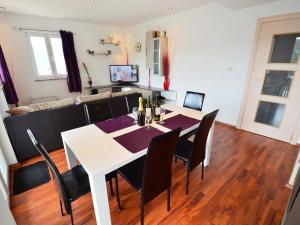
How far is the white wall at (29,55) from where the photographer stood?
145 inches

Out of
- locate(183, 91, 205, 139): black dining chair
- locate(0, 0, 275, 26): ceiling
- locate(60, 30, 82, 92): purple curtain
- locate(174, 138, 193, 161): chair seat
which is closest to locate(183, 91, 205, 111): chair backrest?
locate(183, 91, 205, 139): black dining chair

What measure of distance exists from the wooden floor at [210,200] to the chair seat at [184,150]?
428 mm

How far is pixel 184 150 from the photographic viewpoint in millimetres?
1802

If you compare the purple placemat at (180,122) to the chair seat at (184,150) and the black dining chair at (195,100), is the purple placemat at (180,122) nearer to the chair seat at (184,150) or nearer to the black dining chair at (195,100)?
the chair seat at (184,150)

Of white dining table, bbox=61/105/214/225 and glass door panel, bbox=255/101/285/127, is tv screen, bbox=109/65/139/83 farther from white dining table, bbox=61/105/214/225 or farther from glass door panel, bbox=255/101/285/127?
white dining table, bbox=61/105/214/225

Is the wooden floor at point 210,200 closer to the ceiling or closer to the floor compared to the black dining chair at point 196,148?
closer to the floor

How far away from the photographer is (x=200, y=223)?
144cm

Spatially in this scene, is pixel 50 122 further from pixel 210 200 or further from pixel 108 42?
pixel 108 42

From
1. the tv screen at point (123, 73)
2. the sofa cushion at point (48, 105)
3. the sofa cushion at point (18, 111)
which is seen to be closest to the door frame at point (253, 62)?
the sofa cushion at point (48, 105)

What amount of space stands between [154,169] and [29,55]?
456 cm

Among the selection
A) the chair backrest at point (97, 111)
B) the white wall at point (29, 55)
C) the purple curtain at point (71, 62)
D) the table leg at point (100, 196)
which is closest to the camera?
the table leg at point (100, 196)

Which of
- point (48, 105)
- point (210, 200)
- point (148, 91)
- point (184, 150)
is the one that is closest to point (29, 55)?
point (48, 105)

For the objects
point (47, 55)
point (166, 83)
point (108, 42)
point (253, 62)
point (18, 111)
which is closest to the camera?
point (18, 111)

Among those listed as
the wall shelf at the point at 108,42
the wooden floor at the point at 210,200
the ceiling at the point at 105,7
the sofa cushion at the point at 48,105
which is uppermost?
the ceiling at the point at 105,7
